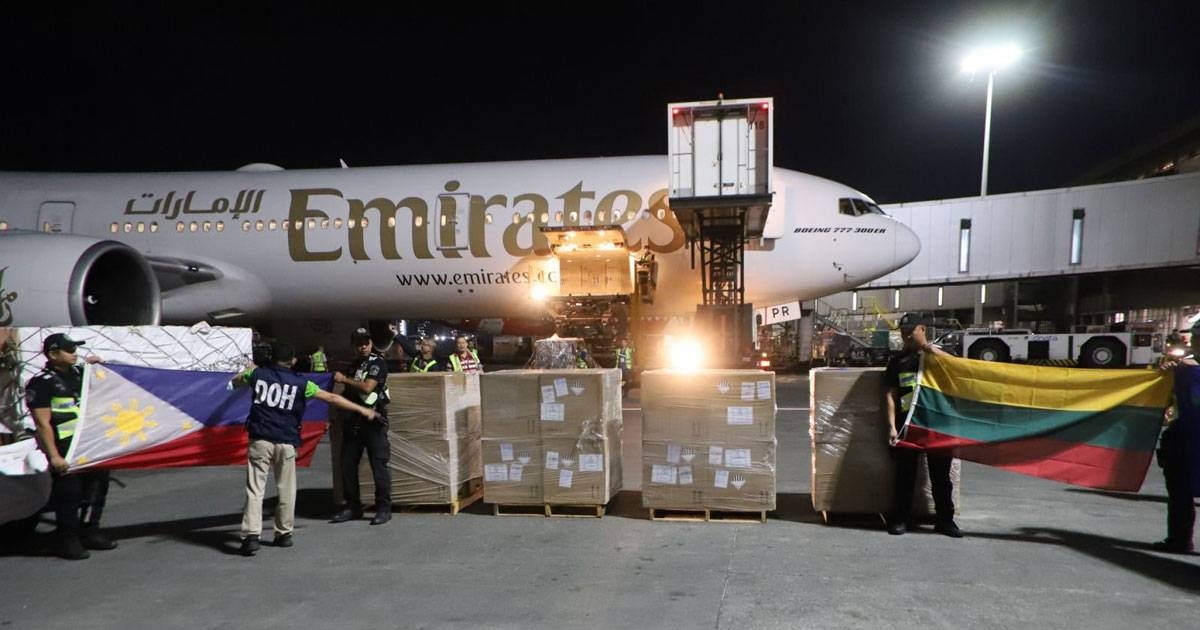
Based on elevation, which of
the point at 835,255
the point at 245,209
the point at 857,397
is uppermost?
the point at 245,209

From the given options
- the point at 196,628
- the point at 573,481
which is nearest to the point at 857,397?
the point at 573,481

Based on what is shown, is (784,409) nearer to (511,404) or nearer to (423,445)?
(511,404)

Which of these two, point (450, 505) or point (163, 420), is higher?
point (163, 420)

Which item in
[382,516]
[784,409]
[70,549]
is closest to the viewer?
[70,549]

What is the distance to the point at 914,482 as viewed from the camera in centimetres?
560

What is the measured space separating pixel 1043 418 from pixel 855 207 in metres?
8.87

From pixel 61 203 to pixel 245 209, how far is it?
15.8ft

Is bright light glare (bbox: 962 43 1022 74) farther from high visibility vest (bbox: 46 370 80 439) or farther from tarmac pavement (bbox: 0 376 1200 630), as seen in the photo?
high visibility vest (bbox: 46 370 80 439)

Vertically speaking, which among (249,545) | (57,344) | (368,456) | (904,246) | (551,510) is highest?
(904,246)

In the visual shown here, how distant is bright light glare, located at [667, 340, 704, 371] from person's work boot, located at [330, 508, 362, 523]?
767 cm

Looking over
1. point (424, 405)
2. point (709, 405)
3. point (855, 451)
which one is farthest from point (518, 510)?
point (855, 451)

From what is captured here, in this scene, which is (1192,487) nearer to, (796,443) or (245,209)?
(796,443)

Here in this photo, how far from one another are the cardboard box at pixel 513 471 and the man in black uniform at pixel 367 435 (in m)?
0.94

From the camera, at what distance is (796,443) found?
9.52m
